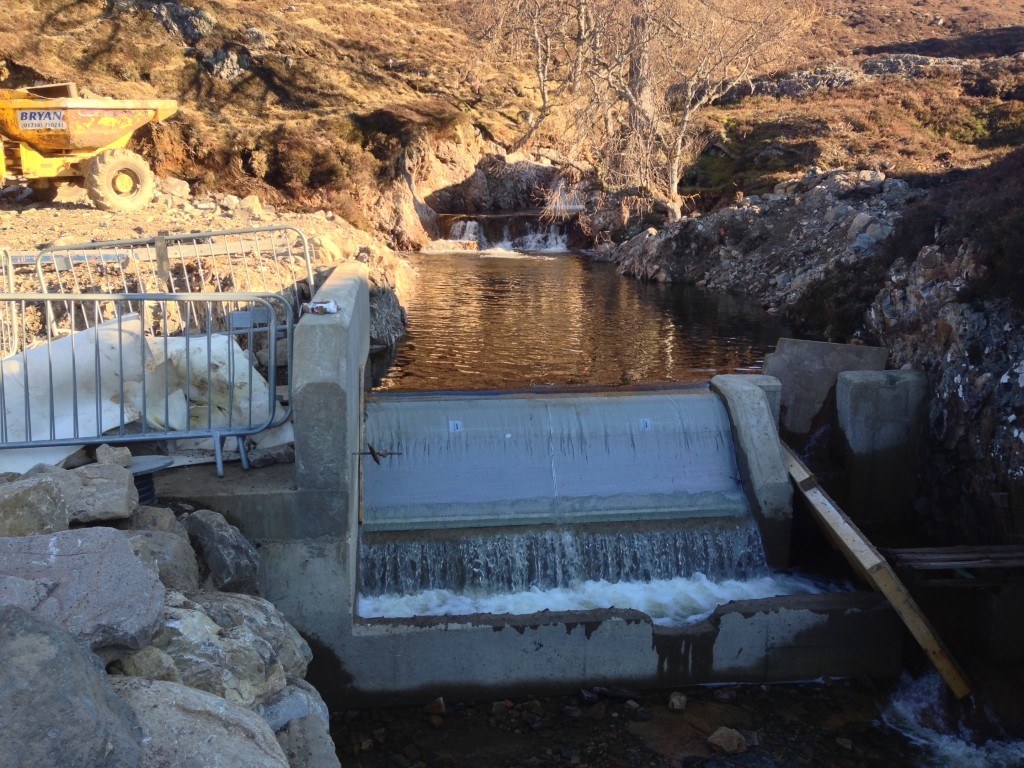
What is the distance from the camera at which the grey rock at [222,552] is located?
5727 millimetres

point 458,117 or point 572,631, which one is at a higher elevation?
point 458,117

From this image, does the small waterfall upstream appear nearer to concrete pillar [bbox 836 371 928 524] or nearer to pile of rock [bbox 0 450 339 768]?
concrete pillar [bbox 836 371 928 524]

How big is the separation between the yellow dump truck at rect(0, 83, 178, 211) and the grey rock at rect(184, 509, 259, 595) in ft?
48.4

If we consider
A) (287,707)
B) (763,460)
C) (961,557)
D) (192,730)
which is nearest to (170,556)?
(287,707)

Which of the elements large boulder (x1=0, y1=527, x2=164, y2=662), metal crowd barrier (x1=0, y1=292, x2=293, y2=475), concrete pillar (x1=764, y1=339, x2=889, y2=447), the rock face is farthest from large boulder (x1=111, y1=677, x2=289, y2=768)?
the rock face

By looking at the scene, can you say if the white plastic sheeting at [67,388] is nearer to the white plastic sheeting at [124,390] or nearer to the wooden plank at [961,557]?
the white plastic sheeting at [124,390]

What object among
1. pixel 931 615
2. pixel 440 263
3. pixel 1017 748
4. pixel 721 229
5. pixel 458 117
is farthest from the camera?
pixel 458 117

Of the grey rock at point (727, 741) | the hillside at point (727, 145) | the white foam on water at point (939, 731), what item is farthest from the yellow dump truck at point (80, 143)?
the white foam on water at point (939, 731)

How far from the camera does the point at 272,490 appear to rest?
6289mm

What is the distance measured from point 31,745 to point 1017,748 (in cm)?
608

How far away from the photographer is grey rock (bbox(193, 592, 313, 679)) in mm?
4762

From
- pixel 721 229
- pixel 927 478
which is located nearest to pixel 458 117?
pixel 721 229

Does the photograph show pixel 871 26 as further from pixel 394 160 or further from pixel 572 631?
pixel 572 631

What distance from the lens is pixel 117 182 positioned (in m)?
19.0
